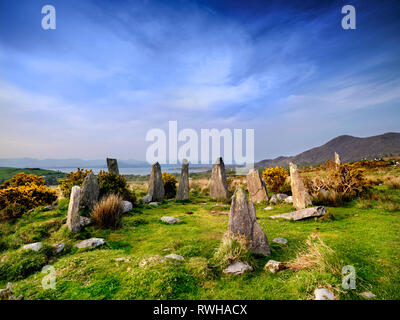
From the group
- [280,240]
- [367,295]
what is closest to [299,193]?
[280,240]

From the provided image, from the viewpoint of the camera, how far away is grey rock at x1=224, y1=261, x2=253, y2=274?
177 inches

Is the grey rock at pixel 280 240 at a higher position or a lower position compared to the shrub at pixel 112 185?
lower

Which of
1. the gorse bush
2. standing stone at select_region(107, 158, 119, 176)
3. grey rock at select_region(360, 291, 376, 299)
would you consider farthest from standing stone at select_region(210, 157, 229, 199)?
grey rock at select_region(360, 291, 376, 299)

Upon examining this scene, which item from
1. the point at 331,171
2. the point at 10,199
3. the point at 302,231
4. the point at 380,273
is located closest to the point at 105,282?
the point at 380,273

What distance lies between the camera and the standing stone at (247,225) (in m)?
5.63

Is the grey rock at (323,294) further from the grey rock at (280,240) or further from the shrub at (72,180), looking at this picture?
the shrub at (72,180)

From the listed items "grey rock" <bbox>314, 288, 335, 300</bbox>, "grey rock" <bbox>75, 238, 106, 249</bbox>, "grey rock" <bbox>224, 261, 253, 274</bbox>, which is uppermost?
"grey rock" <bbox>314, 288, 335, 300</bbox>

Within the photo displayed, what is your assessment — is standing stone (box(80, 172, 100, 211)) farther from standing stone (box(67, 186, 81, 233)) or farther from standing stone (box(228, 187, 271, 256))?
standing stone (box(228, 187, 271, 256))

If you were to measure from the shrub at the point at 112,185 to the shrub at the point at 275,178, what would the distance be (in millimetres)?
10858

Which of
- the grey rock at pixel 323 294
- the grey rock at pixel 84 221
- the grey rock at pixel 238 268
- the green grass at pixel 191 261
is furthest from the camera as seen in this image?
the grey rock at pixel 84 221

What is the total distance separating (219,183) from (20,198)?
12.0 meters

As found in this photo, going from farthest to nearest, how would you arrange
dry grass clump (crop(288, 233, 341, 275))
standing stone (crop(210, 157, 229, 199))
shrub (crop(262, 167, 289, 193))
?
shrub (crop(262, 167, 289, 193)) → standing stone (crop(210, 157, 229, 199)) → dry grass clump (crop(288, 233, 341, 275))

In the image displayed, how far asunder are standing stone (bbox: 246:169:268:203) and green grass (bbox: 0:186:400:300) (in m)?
4.50

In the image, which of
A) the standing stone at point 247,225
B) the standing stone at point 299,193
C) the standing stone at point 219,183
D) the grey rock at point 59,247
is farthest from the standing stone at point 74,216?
the standing stone at point 299,193
